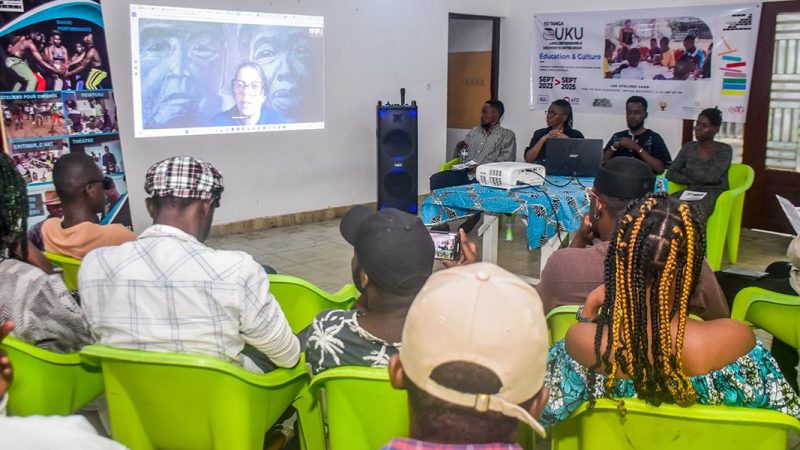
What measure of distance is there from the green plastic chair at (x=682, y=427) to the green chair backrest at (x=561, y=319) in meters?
0.45

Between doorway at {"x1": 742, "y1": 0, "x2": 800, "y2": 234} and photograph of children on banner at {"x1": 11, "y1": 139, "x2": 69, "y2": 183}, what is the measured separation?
5.49m

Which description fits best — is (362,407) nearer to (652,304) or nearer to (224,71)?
A: (652,304)

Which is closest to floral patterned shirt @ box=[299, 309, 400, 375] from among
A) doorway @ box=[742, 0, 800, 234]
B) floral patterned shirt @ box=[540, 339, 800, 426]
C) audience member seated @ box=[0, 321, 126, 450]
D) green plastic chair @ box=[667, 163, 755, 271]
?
floral patterned shirt @ box=[540, 339, 800, 426]

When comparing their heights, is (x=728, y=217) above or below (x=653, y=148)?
below

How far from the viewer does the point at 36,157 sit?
15.0 feet

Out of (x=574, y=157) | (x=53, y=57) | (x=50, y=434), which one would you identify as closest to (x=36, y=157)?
(x=53, y=57)

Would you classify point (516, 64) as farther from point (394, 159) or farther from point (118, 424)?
point (118, 424)

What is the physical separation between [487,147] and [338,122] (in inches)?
63.3

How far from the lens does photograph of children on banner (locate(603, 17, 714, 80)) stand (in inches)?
248

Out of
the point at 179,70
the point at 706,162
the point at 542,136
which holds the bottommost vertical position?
the point at 706,162

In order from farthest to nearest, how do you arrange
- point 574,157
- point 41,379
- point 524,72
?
point 524,72, point 574,157, point 41,379

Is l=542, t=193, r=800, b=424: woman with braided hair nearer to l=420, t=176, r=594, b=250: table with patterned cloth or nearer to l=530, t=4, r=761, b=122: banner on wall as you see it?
l=420, t=176, r=594, b=250: table with patterned cloth

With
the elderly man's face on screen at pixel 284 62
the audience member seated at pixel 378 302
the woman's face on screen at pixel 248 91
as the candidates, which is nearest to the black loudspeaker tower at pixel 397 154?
the elderly man's face on screen at pixel 284 62

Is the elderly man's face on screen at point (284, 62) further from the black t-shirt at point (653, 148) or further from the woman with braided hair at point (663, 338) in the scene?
the woman with braided hair at point (663, 338)
